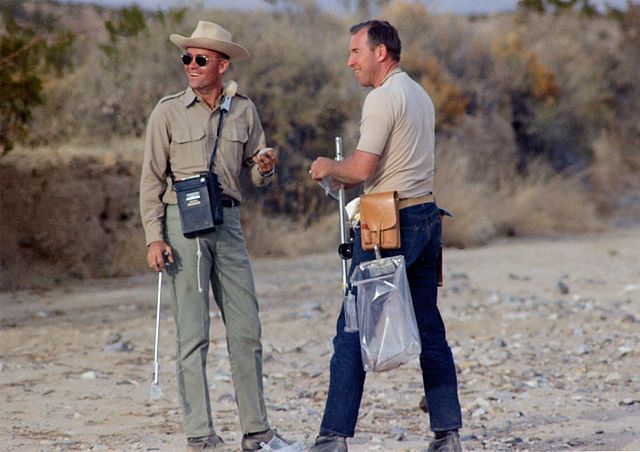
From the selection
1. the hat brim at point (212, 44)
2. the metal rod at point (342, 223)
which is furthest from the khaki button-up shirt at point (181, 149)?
the metal rod at point (342, 223)

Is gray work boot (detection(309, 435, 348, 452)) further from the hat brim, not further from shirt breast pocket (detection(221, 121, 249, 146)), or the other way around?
the hat brim

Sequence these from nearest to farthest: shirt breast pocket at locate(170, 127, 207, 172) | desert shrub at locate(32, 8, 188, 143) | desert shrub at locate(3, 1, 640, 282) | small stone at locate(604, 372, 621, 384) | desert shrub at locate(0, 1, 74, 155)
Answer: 1. shirt breast pocket at locate(170, 127, 207, 172)
2. small stone at locate(604, 372, 621, 384)
3. desert shrub at locate(0, 1, 74, 155)
4. desert shrub at locate(32, 8, 188, 143)
5. desert shrub at locate(3, 1, 640, 282)

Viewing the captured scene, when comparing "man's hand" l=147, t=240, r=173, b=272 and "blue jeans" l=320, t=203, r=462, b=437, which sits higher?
"man's hand" l=147, t=240, r=173, b=272

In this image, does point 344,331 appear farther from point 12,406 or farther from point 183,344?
point 12,406

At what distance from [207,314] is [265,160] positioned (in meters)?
0.82

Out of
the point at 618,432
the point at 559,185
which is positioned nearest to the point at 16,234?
the point at 618,432

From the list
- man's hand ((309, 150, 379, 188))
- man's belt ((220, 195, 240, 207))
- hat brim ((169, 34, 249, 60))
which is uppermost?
hat brim ((169, 34, 249, 60))

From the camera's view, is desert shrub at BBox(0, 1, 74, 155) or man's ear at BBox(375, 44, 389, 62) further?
desert shrub at BBox(0, 1, 74, 155)

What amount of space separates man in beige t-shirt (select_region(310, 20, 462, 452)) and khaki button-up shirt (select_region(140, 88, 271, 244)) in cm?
63

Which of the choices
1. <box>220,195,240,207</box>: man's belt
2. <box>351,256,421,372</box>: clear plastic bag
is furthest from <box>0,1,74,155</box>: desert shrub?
<box>351,256,421,372</box>: clear plastic bag

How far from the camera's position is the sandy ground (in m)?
7.22

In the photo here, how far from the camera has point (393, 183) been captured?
5.72 metres

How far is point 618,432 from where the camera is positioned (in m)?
7.11

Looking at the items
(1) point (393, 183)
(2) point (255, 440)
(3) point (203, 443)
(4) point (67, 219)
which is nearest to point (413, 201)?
(1) point (393, 183)
